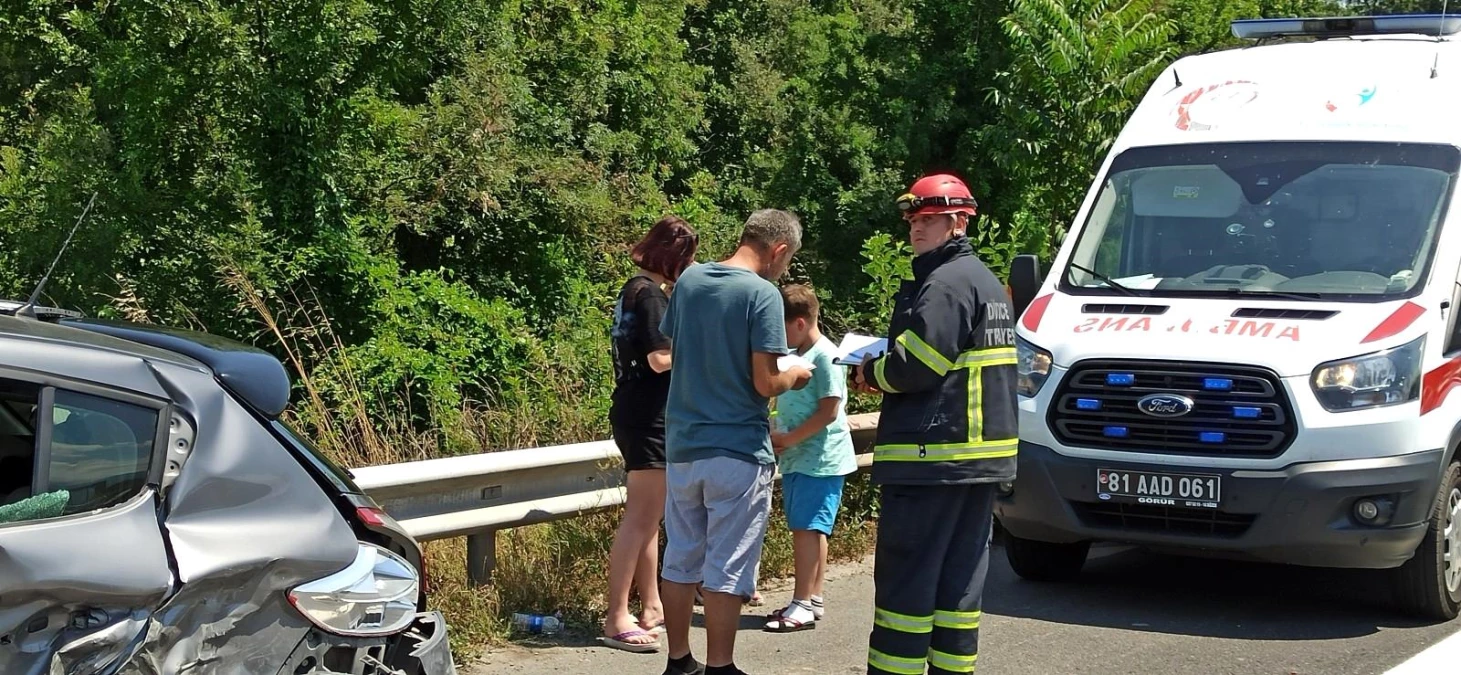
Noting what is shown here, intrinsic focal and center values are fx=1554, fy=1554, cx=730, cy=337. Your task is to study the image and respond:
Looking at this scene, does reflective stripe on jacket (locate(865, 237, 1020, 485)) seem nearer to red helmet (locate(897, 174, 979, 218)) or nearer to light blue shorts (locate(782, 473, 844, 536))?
red helmet (locate(897, 174, 979, 218))

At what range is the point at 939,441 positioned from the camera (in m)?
5.12

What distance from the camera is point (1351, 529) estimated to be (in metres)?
6.63

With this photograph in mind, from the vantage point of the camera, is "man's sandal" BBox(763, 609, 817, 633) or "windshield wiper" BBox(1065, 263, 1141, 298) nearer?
"man's sandal" BBox(763, 609, 817, 633)

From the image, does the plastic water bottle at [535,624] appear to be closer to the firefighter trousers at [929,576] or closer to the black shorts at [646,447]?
the black shorts at [646,447]

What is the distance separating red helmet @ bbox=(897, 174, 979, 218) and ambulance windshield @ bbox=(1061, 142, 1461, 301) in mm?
2496

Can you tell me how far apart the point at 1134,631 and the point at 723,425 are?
2.48 m

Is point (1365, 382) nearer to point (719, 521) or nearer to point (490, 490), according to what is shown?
point (719, 521)

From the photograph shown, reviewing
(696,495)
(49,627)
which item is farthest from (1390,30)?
(49,627)

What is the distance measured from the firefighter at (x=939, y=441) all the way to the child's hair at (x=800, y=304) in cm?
123

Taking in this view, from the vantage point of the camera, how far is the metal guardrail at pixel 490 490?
5988 millimetres

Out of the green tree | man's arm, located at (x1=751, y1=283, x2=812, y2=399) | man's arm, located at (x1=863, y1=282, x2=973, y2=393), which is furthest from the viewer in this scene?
the green tree

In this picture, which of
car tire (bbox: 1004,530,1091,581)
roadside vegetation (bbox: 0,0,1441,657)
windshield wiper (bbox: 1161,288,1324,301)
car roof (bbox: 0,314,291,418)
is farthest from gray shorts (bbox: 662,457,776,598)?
roadside vegetation (bbox: 0,0,1441,657)

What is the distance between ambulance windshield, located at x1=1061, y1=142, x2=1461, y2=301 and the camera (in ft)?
23.7

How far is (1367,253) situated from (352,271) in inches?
408
